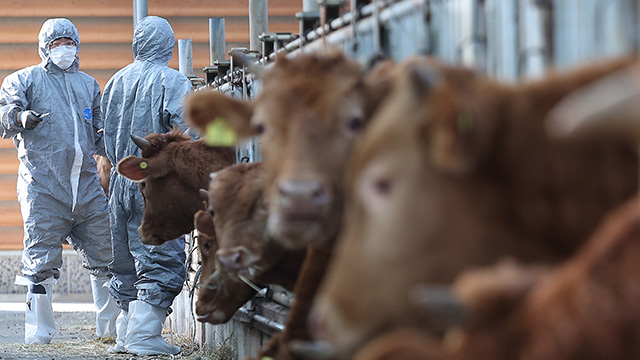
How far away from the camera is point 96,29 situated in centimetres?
1313

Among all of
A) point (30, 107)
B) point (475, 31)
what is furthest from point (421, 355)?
point (30, 107)

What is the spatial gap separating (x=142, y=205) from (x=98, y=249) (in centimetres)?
216

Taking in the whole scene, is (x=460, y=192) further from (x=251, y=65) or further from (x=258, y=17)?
(x=258, y=17)

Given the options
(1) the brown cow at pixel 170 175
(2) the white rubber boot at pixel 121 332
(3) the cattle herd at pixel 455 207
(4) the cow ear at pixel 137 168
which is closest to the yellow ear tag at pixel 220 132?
(3) the cattle herd at pixel 455 207

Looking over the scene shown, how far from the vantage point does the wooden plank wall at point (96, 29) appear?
13.0 meters

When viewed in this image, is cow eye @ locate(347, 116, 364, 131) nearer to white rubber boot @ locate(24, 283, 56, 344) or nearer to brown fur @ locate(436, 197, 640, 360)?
brown fur @ locate(436, 197, 640, 360)

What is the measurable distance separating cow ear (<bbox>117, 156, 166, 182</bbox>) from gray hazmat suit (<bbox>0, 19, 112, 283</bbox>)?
125 inches

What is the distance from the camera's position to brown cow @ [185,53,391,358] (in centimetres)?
283

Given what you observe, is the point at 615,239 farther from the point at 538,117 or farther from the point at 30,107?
the point at 30,107

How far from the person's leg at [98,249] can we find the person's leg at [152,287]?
1.80 meters

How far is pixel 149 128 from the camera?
25.5 ft

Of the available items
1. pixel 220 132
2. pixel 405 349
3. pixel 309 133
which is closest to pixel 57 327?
pixel 220 132

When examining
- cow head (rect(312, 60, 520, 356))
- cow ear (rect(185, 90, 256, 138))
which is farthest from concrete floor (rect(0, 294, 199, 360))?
cow head (rect(312, 60, 520, 356))

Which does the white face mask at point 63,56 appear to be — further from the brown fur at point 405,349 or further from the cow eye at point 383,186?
the brown fur at point 405,349
